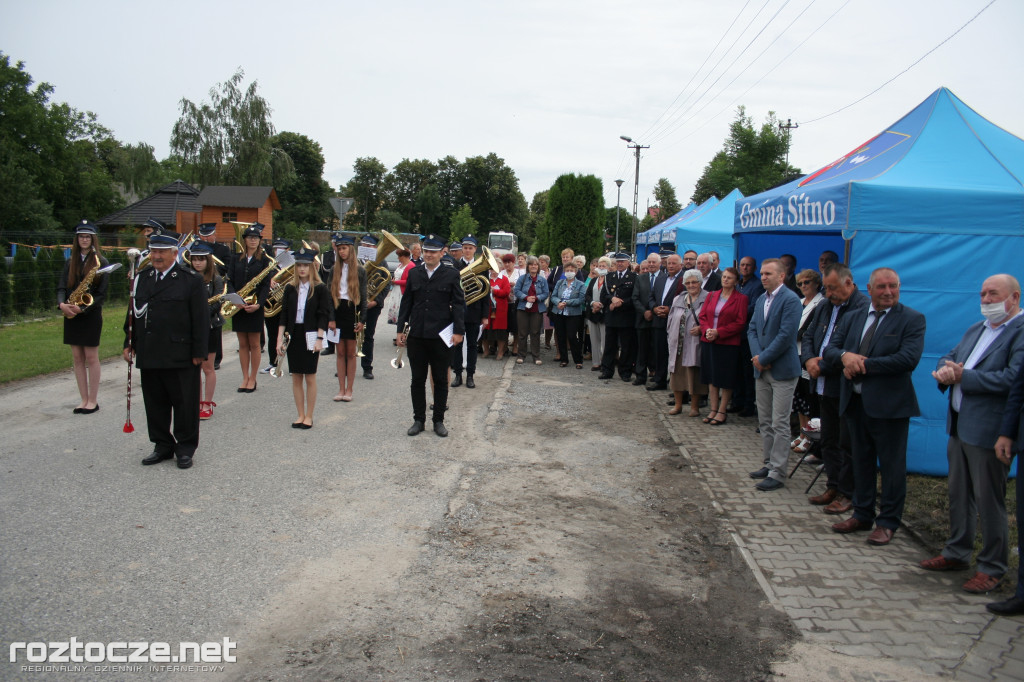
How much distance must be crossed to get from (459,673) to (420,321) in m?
4.59

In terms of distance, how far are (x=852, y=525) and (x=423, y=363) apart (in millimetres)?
4345

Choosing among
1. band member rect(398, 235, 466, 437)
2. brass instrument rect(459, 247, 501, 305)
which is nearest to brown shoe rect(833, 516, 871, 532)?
band member rect(398, 235, 466, 437)

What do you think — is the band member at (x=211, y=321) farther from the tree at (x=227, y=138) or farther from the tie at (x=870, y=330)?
the tree at (x=227, y=138)

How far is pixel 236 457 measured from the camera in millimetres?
6508

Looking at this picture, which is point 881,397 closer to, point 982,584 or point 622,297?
point 982,584

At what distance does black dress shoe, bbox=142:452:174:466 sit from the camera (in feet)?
20.0

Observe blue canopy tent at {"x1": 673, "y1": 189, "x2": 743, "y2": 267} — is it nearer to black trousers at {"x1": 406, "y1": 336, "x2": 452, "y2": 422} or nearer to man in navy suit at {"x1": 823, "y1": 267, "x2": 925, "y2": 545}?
black trousers at {"x1": 406, "y1": 336, "x2": 452, "y2": 422}

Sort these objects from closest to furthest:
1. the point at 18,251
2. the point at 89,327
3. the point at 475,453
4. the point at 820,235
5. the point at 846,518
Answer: the point at 846,518 → the point at 475,453 → the point at 89,327 → the point at 820,235 → the point at 18,251

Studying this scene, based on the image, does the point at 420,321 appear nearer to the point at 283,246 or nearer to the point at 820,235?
the point at 283,246

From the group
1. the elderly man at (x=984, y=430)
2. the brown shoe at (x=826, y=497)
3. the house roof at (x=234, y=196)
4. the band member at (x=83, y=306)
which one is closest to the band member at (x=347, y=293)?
the band member at (x=83, y=306)

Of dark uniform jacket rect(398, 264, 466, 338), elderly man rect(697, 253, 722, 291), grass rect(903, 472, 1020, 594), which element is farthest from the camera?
elderly man rect(697, 253, 722, 291)

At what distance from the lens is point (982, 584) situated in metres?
4.30

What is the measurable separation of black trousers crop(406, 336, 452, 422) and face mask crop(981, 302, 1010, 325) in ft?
15.7

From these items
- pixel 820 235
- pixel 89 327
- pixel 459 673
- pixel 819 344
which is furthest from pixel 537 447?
pixel 820 235
